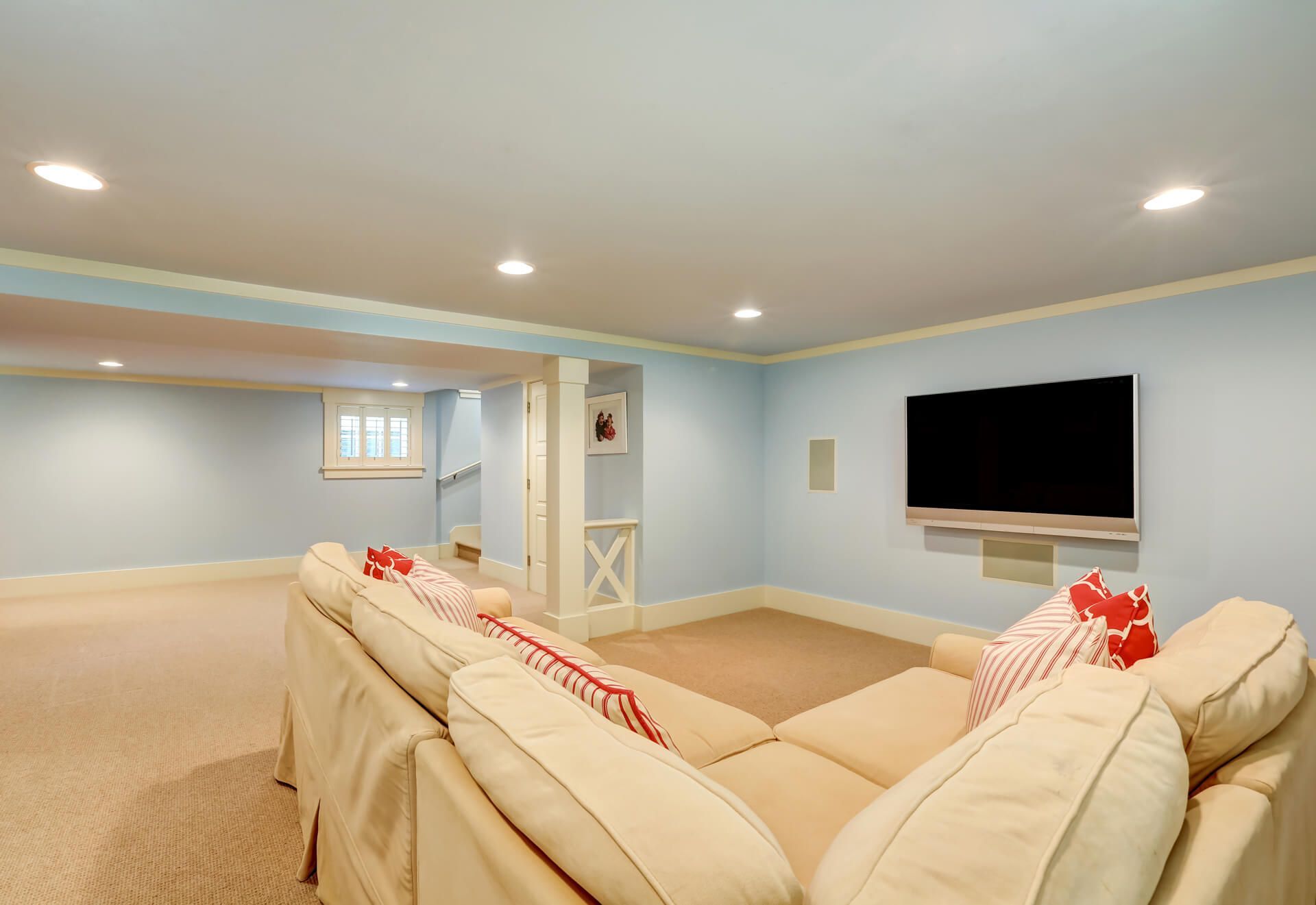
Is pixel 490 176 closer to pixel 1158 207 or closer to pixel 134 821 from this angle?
pixel 1158 207

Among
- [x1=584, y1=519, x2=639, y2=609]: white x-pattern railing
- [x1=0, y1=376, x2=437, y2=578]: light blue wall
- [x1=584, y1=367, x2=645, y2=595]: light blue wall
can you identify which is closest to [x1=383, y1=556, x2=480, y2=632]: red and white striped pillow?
[x1=584, y1=519, x2=639, y2=609]: white x-pattern railing

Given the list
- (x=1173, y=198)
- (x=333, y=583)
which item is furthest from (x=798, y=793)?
(x=1173, y=198)

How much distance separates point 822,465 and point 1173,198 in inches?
122

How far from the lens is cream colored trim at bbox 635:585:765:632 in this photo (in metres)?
5.03

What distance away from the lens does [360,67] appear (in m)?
1.58

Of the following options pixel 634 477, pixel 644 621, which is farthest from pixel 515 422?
pixel 644 621

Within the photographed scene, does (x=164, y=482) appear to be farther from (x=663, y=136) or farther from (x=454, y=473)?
(x=663, y=136)

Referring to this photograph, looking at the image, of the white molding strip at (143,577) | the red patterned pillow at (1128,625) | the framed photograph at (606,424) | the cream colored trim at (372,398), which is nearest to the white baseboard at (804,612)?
the framed photograph at (606,424)

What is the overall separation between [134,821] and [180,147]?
2342 mm

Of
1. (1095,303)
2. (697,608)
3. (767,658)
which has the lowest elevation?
(767,658)

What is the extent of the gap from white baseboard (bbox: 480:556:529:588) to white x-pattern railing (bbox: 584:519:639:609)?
1631 mm

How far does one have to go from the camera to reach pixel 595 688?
1.38 m

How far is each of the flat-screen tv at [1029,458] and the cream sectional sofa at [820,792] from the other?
203 cm

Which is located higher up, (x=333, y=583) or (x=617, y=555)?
(x=333, y=583)
